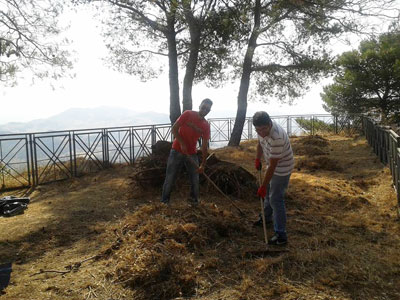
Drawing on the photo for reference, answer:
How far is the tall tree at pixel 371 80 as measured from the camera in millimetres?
15578

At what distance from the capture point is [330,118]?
19.7m

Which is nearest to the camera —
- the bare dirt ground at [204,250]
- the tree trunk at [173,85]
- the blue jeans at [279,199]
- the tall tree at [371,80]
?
the bare dirt ground at [204,250]

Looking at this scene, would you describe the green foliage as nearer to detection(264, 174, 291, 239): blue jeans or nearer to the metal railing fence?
the metal railing fence

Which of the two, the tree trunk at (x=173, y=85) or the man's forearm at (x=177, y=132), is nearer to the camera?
the man's forearm at (x=177, y=132)

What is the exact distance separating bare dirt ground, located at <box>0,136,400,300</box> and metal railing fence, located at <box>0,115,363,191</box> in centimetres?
294

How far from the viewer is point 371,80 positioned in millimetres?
16016

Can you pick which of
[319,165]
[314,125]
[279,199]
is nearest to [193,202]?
[279,199]

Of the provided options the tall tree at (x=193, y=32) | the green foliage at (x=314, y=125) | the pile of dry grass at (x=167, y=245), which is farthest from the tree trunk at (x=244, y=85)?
the pile of dry grass at (x=167, y=245)

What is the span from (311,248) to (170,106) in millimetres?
9308

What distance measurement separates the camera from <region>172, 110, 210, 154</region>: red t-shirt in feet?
15.7

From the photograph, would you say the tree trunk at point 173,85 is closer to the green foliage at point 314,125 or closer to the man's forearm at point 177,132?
the man's forearm at point 177,132

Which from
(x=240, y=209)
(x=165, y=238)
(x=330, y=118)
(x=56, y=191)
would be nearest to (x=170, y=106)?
(x=56, y=191)

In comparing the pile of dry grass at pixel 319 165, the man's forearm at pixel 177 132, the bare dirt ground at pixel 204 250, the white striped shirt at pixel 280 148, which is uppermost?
the man's forearm at pixel 177 132

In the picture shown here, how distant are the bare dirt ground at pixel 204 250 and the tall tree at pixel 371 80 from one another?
1118cm
